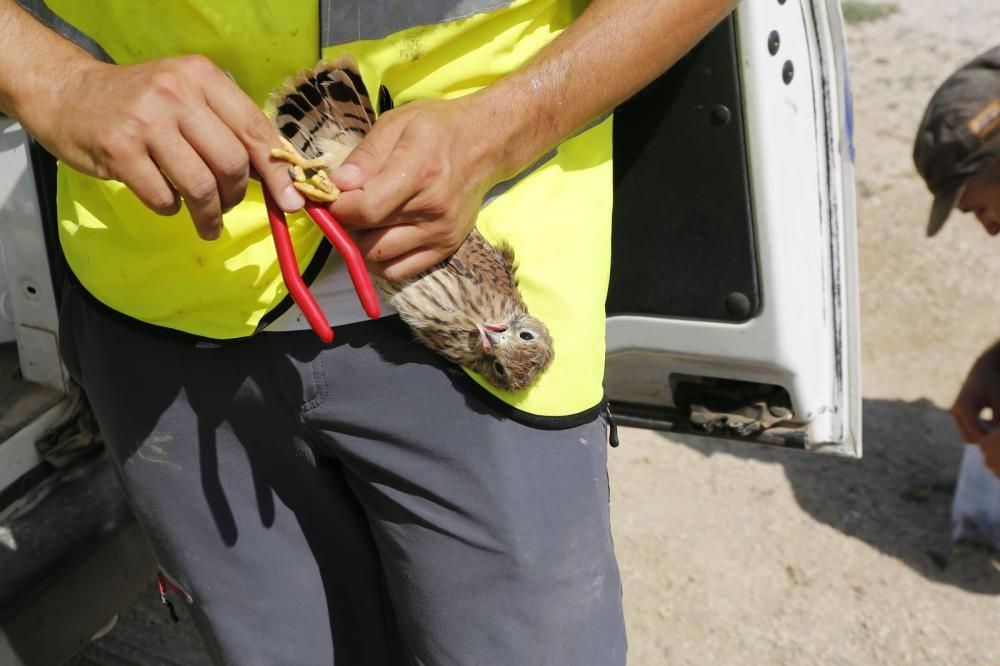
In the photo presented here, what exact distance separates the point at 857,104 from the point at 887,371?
2831mm

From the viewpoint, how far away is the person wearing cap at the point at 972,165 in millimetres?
3188

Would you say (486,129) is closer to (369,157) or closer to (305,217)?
(369,157)

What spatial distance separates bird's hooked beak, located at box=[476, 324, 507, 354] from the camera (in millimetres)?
1288

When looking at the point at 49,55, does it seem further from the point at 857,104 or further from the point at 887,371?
the point at 857,104

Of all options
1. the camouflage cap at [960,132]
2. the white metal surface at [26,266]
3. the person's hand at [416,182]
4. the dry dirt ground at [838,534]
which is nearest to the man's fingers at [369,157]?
the person's hand at [416,182]

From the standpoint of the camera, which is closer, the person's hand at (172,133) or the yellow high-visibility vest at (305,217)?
the person's hand at (172,133)

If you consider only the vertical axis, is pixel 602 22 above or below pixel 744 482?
above

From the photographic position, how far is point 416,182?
114cm

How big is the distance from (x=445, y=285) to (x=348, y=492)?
414 millimetres

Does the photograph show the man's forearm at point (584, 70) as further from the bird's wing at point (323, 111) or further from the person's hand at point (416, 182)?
the bird's wing at point (323, 111)

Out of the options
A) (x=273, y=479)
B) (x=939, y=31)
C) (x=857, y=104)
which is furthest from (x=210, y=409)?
(x=939, y=31)

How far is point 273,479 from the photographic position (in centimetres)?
150

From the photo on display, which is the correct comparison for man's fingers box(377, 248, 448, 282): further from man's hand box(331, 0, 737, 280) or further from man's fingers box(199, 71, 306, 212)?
man's fingers box(199, 71, 306, 212)

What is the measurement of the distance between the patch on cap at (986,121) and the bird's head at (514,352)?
7.92ft
